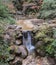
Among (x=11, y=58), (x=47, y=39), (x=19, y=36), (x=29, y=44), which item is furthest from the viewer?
(x=29, y=44)

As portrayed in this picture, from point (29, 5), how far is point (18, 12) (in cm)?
118

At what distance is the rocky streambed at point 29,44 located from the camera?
29.4 feet

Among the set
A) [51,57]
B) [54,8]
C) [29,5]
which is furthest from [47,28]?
[29,5]

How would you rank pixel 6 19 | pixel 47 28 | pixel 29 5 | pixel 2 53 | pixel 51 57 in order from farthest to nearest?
pixel 29 5 → pixel 6 19 → pixel 47 28 → pixel 51 57 → pixel 2 53

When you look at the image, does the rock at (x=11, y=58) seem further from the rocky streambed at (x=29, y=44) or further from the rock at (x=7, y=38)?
the rock at (x=7, y=38)

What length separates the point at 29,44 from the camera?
33.5 ft

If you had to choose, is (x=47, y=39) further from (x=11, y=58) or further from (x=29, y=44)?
(x=11, y=58)

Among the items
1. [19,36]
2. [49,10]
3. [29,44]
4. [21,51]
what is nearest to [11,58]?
[21,51]

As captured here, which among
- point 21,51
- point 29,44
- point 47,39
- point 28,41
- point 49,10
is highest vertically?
point 47,39

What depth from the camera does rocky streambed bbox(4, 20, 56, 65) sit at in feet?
29.4

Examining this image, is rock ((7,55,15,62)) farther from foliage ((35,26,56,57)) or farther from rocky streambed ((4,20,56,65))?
foliage ((35,26,56,57))

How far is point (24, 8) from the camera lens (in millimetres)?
16547

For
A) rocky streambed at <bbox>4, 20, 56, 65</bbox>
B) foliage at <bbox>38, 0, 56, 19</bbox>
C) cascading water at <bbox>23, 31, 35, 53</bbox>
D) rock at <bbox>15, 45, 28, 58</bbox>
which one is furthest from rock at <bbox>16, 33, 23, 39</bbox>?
foliage at <bbox>38, 0, 56, 19</bbox>

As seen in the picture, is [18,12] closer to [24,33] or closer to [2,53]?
[24,33]
